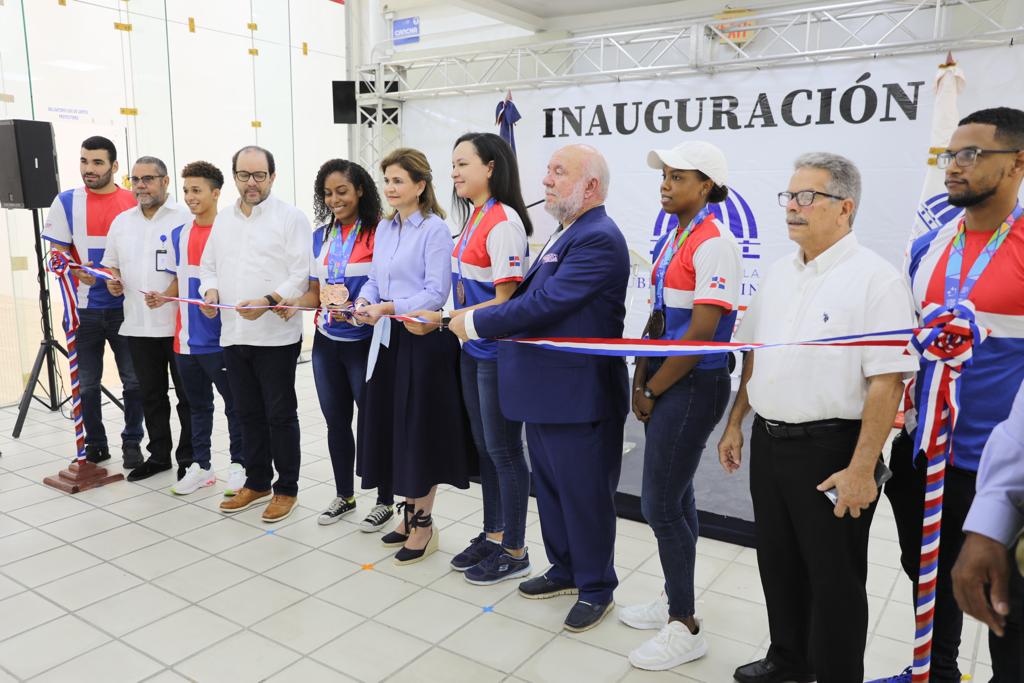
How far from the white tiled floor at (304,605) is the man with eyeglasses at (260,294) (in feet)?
1.62

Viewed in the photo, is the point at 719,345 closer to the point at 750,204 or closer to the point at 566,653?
the point at 566,653

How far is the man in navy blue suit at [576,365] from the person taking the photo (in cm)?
256

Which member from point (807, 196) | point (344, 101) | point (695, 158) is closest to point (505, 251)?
point (695, 158)

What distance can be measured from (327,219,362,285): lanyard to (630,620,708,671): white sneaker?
2.10 meters

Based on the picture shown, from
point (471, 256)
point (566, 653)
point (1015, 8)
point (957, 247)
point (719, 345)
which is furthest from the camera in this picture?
point (1015, 8)

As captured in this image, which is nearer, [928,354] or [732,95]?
[928,354]

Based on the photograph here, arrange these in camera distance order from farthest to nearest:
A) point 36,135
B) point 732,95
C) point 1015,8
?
point 732,95 < point 1015,8 < point 36,135

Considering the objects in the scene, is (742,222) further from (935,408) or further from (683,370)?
(935,408)

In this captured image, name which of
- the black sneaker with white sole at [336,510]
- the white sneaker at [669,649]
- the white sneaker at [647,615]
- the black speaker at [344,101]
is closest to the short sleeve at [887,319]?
the white sneaker at [669,649]

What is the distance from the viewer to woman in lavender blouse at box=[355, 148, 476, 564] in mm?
3229

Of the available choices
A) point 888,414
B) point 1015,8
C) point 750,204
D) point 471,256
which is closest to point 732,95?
point 750,204

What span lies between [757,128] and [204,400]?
15.6ft

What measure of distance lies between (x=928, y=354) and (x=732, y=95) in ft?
16.5

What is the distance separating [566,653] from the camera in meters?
2.65
